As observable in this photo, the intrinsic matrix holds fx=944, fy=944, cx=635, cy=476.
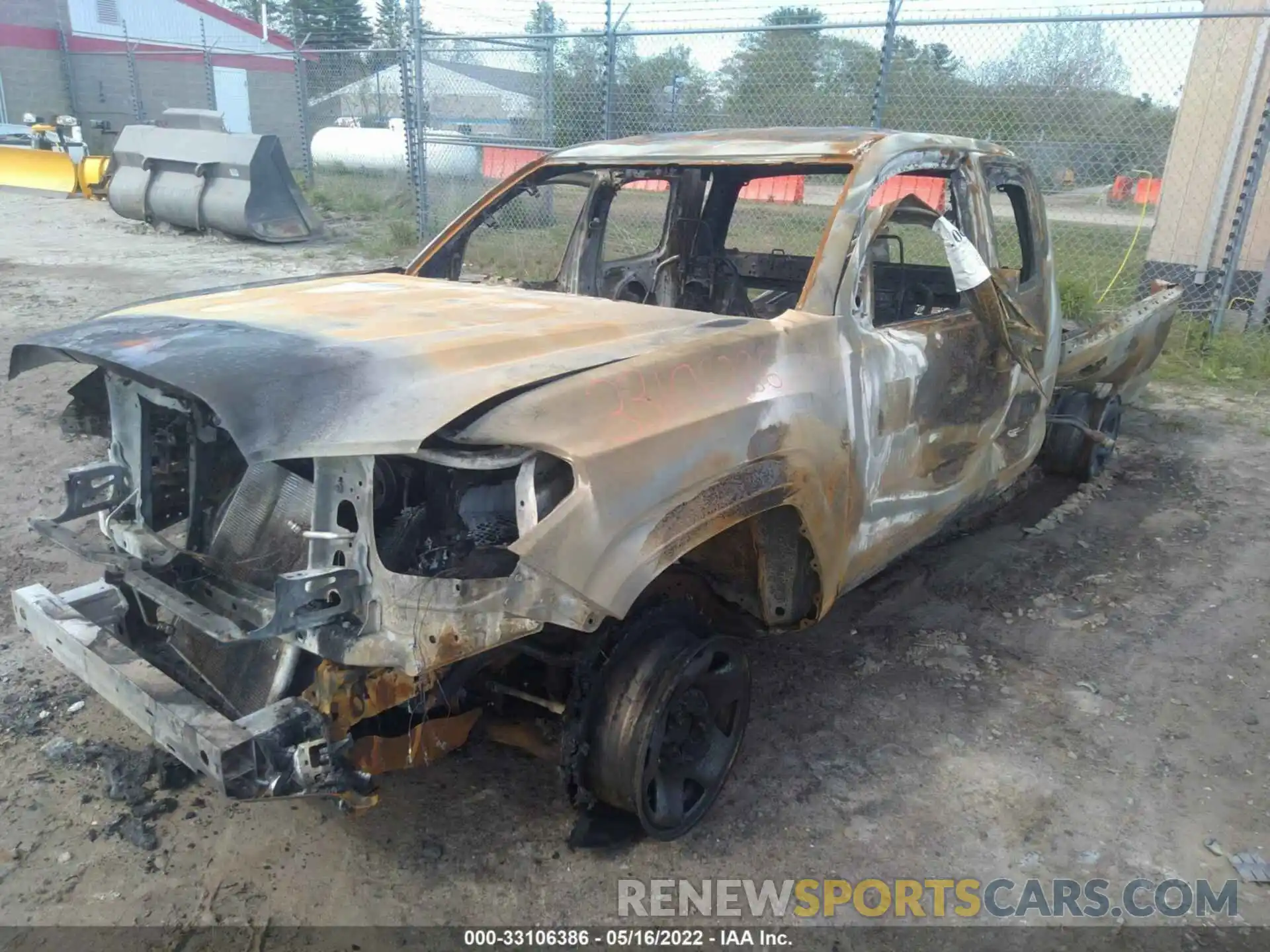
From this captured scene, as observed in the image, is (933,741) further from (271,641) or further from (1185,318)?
(1185,318)

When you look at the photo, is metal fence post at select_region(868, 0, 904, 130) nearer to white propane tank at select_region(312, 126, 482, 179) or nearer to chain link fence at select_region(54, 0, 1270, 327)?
chain link fence at select_region(54, 0, 1270, 327)

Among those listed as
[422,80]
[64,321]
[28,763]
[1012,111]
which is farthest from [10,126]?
[28,763]

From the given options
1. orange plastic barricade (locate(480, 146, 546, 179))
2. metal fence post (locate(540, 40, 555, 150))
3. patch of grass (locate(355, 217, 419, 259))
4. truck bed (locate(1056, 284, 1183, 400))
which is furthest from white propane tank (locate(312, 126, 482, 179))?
truck bed (locate(1056, 284, 1183, 400))

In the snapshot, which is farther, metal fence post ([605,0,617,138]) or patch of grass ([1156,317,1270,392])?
metal fence post ([605,0,617,138])

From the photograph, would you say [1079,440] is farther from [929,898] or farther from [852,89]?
[852,89]

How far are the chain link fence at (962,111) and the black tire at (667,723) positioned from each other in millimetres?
3134

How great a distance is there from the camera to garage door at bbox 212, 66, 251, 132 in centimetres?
2695

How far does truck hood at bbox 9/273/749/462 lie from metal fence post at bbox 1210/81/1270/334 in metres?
7.19

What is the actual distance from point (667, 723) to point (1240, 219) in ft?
25.6

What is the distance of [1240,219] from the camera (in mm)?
7977

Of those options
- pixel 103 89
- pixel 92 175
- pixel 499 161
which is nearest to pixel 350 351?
pixel 499 161

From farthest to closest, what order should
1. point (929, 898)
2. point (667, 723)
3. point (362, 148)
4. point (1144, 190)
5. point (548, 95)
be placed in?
point (362, 148), point (548, 95), point (1144, 190), point (667, 723), point (929, 898)

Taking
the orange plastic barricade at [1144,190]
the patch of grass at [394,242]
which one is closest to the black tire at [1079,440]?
the orange plastic barricade at [1144,190]

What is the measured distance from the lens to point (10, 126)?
65.7 feet
